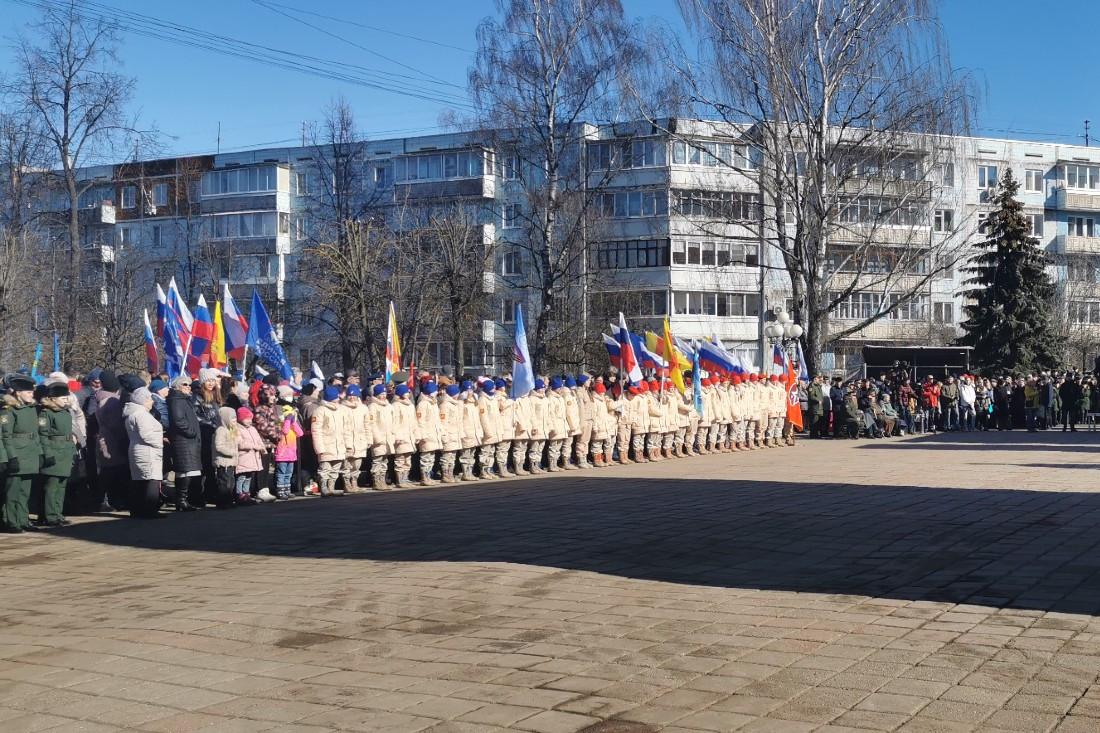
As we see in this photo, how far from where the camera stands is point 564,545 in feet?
37.0

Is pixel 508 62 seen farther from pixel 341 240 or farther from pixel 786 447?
pixel 786 447

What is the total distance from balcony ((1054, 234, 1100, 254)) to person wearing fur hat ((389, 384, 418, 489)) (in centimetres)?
6414

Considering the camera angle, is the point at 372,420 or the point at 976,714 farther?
the point at 372,420

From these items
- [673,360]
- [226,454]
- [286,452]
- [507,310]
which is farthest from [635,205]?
[226,454]

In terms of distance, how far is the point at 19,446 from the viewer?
13.5m

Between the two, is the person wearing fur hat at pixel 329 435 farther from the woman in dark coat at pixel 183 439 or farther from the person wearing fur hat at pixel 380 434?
the woman in dark coat at pixel 183 439

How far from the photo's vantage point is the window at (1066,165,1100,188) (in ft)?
242

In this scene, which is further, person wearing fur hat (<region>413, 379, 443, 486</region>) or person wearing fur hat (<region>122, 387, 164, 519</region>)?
person wearing fur hat (<region>413, 379, 443, 486</region>)

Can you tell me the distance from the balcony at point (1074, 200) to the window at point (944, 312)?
35.8 ft

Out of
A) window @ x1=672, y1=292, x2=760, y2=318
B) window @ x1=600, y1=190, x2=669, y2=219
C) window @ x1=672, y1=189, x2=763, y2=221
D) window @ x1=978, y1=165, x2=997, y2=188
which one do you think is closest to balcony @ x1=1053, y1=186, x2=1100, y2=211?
window @ x1=978, y1=165, x2=997, y2=188

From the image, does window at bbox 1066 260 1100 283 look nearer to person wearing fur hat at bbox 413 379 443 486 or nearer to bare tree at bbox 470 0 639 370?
bare tree at bbox 470 0 639 370

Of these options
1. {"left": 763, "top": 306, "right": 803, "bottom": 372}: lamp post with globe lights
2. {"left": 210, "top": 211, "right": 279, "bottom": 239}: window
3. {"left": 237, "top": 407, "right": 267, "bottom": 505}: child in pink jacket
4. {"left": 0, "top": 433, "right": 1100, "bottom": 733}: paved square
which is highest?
{"left": 210, "top": 211, "right": 279, "bottom": 239}: window

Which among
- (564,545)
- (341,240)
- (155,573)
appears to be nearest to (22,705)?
(155,573)

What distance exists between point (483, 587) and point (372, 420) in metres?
9.01
